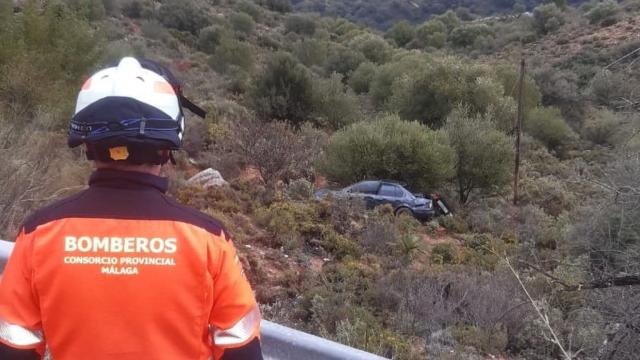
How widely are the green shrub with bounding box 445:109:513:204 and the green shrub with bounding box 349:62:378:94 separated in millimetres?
20655

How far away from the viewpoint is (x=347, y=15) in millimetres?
116688

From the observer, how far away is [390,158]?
74.0 ft

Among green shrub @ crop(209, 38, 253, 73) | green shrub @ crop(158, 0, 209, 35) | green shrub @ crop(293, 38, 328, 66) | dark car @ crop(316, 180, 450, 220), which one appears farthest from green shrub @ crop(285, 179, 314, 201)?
green shrub @ crop(158, 0, 209, 35)

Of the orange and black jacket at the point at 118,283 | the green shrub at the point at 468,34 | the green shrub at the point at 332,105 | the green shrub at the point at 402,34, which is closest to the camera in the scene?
the orange and black jacket at the point at 118,283

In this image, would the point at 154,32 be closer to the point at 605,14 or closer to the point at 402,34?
the point at 402,34

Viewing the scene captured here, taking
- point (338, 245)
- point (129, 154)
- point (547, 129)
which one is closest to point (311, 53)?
point (547, 129)

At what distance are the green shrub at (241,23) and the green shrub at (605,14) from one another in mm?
32071

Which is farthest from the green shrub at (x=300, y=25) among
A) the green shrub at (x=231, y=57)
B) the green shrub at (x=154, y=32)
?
the green shrub at (x=231, y=57)

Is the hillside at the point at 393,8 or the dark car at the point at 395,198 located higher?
the dark car at the point at 395,198

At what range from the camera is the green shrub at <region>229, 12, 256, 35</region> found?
57.6 m

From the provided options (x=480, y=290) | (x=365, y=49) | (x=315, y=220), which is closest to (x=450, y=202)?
(x=315, y=220)

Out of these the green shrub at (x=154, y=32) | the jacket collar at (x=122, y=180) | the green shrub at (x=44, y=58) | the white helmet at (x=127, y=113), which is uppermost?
the white helmet at (x=127, y=113)

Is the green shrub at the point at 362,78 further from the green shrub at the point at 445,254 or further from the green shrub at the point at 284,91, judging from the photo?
the green shrub at the point at 445,254

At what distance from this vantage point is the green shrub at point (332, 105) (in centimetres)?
3098
